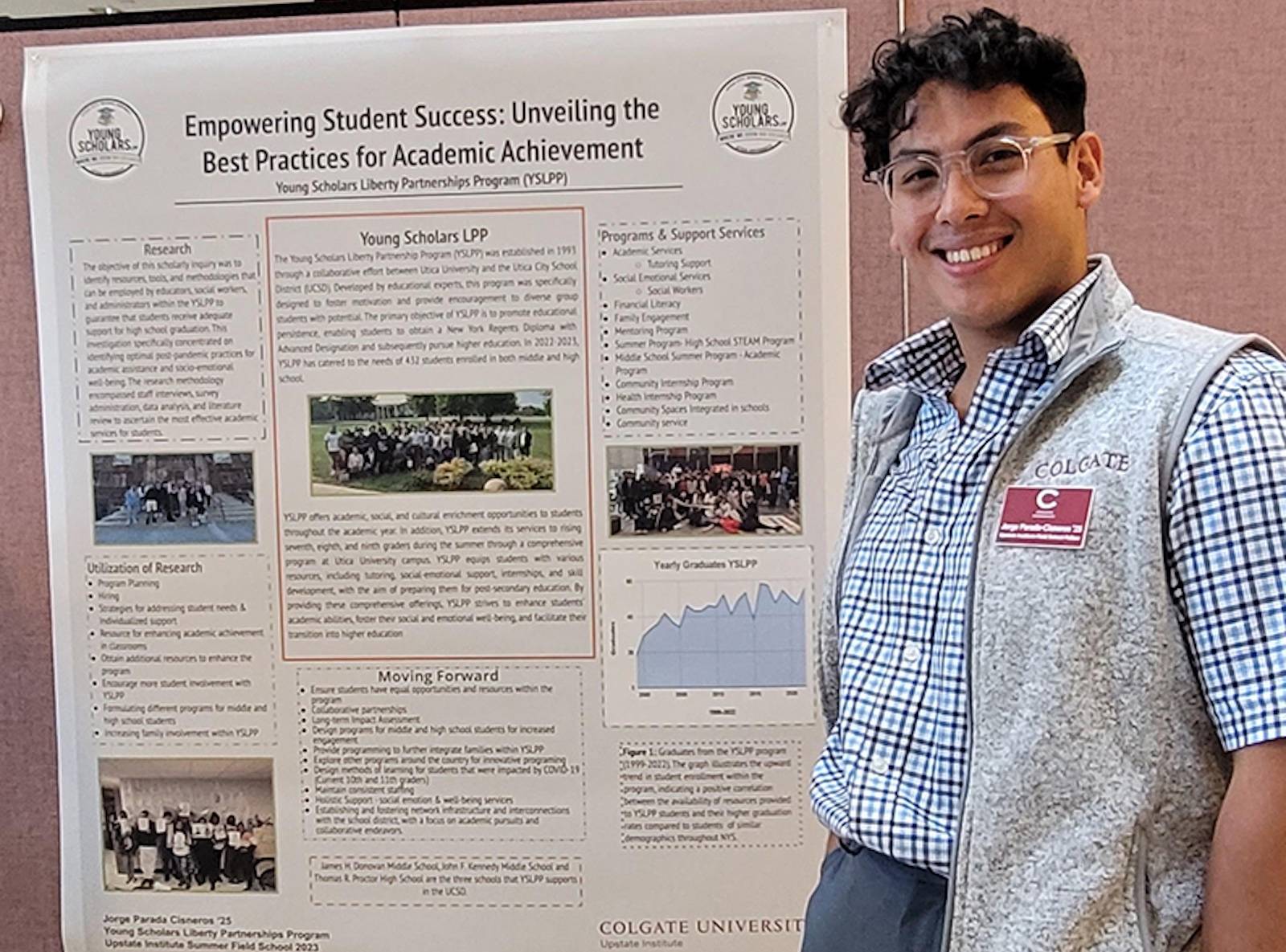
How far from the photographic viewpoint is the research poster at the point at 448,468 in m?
1.46

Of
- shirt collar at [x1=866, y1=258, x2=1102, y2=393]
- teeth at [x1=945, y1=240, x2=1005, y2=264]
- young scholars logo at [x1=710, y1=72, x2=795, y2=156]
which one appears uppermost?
young scholars logo at [x1=710, y1=72, x2=795, y2=156]

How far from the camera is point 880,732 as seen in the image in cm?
96

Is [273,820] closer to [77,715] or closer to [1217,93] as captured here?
[77,715]

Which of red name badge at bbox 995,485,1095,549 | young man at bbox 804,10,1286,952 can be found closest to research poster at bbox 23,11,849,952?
young man at bbox 804,10,1286,952

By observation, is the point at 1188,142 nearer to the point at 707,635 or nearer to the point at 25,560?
the point at 707,635

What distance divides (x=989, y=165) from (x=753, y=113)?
55 cm

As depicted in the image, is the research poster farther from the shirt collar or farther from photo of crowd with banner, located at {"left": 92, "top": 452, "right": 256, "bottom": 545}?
the shirt collar

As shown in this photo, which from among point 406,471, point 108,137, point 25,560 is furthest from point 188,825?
point 108,137

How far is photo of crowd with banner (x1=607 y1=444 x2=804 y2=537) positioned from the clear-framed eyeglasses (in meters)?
0.54

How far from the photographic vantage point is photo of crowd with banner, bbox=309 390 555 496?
1.50 m

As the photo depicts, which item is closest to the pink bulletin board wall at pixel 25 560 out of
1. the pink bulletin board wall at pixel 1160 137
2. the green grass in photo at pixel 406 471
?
the pink bulletin board wall at pixel 1160 137

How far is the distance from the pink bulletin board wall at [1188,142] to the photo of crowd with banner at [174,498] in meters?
1.05

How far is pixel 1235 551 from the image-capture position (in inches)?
A: 30.5

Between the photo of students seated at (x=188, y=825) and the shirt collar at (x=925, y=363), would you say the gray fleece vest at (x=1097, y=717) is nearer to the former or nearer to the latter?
the shirt collar at (x=925, y=363)
